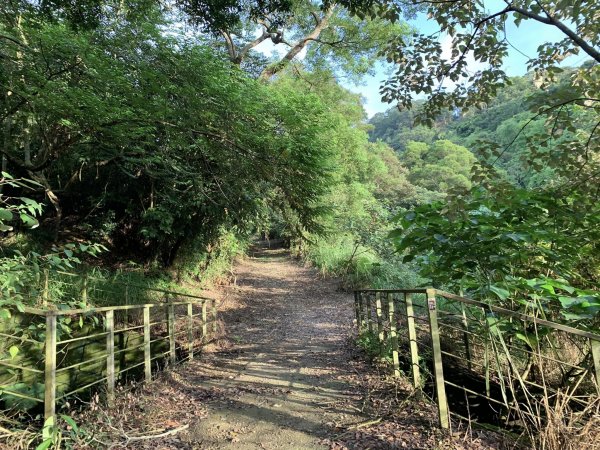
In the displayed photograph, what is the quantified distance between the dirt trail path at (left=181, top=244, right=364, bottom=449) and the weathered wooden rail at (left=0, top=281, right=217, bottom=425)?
70 centimetres

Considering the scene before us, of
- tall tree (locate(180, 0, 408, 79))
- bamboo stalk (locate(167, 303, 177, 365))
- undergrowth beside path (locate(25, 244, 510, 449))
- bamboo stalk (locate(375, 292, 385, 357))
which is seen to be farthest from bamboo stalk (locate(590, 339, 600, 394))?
tall tree (locate(180, 0, 408, 79))

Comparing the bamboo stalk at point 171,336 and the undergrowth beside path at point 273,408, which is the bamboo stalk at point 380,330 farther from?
the bamboo stalk at point 171,336

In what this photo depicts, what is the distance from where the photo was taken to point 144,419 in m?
3.52

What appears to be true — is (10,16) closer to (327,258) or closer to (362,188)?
(327,258)

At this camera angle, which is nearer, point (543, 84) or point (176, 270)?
point (543, 84)

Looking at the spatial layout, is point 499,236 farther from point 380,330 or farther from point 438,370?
point 380,330

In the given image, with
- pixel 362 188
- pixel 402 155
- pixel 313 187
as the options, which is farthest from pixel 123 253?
pixel 402 155

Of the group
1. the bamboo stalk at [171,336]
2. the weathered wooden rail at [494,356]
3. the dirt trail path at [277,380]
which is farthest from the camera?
the bamboo stalk at [171,336]

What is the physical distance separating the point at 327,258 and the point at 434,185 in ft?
98.2

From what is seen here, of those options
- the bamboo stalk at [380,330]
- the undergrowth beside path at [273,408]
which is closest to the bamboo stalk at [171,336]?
the undergrowth beside path at [273,408]

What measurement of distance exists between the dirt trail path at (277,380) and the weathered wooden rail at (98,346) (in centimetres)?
70

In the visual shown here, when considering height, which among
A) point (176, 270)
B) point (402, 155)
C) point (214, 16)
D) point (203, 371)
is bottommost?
point (203, 371)

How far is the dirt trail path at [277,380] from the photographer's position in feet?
11.3

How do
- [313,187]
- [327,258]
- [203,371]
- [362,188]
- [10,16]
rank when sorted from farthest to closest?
1. [362,188]
2. [327,258]
3. [313,187]
4. [203,371]
5. [10,16]
